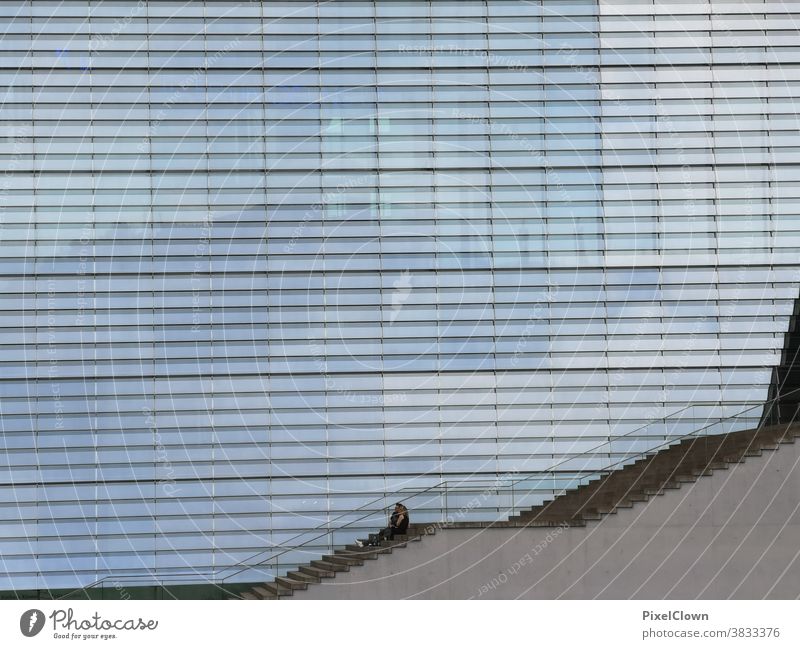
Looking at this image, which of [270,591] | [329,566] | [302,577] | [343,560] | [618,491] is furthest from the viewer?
[270,591]

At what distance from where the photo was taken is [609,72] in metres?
34.6

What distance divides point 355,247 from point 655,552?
12.4 metres

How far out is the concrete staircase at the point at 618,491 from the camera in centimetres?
2603

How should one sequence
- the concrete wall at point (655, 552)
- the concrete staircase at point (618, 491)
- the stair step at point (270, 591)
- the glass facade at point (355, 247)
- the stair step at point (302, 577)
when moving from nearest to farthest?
the concrete wall at point (655, 552), the concrete staircase at point (618, 491), the stair step at point (302, 577), the stair step at point (270, 591), the glass facade at point (355, 247)

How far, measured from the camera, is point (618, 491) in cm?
2652

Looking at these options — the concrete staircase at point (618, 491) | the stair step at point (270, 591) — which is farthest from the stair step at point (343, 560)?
the stair step at point (270, 591)

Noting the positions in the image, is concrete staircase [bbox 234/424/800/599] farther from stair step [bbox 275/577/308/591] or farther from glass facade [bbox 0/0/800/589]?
glass facade [bbox 0/0/800/589]

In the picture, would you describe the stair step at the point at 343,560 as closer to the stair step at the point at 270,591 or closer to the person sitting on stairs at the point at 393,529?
the person sitting on stairs at the point at 393,529

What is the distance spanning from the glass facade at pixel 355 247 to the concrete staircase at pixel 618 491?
652 cm

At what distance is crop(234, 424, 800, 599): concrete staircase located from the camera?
2603 centimetres

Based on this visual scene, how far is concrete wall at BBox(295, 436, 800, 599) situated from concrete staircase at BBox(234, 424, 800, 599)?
0.50 ft

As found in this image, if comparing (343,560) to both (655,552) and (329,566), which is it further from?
(655,552)

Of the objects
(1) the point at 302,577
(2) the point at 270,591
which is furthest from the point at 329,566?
(2) the point at 270,591
